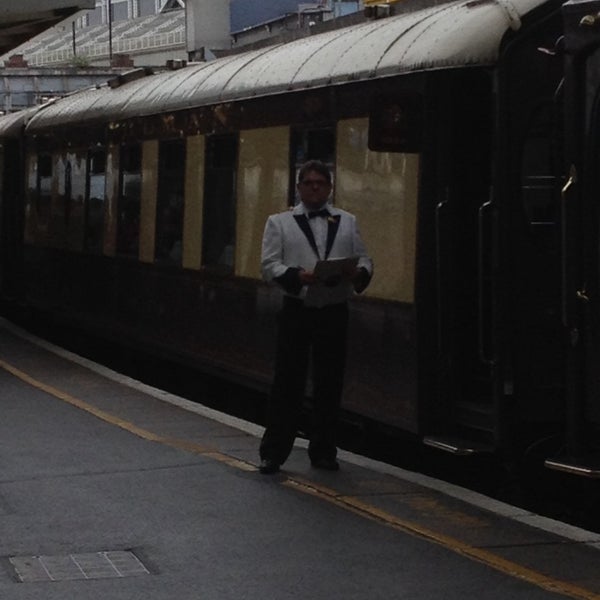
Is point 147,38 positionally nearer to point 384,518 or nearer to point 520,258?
point 520,258

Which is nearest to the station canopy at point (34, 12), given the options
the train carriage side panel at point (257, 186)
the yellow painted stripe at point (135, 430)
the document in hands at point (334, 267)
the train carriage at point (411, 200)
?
the train carriage at point (411, 200)

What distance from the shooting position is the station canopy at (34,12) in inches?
1157

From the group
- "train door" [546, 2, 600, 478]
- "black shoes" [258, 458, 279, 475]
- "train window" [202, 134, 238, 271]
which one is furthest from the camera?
"train window" [202, 134, 238, 271]

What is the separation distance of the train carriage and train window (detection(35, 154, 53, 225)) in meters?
6.38

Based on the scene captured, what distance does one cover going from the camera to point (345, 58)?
40.8ft

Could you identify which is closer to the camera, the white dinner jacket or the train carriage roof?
the white dinner jacket

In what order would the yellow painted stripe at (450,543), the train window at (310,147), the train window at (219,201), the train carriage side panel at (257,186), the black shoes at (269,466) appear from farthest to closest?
the train window at (219,201), the train carriage side panel at (257,186), the train window at (310,147), the black shoes at (269,466), the yellow painted stripe at (450,543)

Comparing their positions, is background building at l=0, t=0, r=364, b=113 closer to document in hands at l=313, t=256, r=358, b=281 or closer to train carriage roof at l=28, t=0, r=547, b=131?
train carriage roof at l=28, t=0, r=547, b=131

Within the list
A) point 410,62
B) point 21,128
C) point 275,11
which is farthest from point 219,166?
point 275,11

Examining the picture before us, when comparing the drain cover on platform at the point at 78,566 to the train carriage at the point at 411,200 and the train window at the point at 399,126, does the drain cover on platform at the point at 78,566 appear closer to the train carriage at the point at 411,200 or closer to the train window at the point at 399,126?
the train carriage at the point at 411,200

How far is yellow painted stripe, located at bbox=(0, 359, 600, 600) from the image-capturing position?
7.57 m

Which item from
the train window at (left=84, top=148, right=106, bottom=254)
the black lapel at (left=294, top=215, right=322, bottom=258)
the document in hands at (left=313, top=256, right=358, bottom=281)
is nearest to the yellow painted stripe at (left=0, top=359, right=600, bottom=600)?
the document in hands at (left=313, top=256, right=358, bottom=281)

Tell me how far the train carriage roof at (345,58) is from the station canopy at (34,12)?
34.9 ft

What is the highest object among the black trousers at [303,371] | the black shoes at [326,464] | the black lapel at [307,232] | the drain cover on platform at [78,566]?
the black lapel at [307,232]
